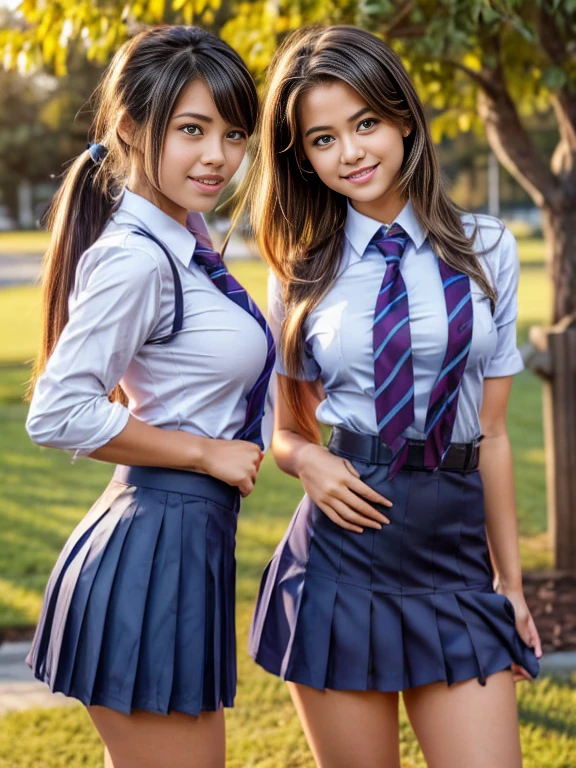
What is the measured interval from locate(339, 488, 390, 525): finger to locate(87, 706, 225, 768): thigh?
0.57 m

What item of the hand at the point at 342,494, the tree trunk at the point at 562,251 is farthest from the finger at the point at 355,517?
the tree trunk at the point at 562,251

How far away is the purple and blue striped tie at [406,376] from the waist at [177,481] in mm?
404

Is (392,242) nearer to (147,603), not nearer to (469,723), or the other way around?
(147,603)

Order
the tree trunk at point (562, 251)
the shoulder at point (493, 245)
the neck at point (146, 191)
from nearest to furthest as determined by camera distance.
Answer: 1. the neck at point (146, 191)
2. the shoulder at point (493, 245)
3. the tree trunk at point (562, 251)

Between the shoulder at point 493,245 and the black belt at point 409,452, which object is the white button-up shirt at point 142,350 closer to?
the black belt at point 409,452

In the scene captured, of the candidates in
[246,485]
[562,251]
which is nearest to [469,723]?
[246,485]

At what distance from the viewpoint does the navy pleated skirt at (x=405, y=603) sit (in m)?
2.29

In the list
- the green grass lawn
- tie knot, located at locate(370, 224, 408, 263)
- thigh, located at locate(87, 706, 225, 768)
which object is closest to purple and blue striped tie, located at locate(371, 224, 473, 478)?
tie knot, located at locate(370, 224, 408, 263)

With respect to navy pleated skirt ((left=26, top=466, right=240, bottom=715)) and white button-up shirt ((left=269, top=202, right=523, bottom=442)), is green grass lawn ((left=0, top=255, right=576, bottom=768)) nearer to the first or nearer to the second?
navy pleated skirt ((left=26, top=466, right=240, bottom=715))

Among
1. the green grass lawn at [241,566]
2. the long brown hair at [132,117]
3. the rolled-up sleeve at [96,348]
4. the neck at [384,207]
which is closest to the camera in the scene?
the rolled-up sleeve at [96,348]

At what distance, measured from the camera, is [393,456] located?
2305mm

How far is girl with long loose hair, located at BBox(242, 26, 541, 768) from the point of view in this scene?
2.28m

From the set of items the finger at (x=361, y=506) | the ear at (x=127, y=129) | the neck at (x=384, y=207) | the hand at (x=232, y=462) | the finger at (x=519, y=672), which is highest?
the ear at (x=127, y=129)

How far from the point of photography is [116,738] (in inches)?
85.6
